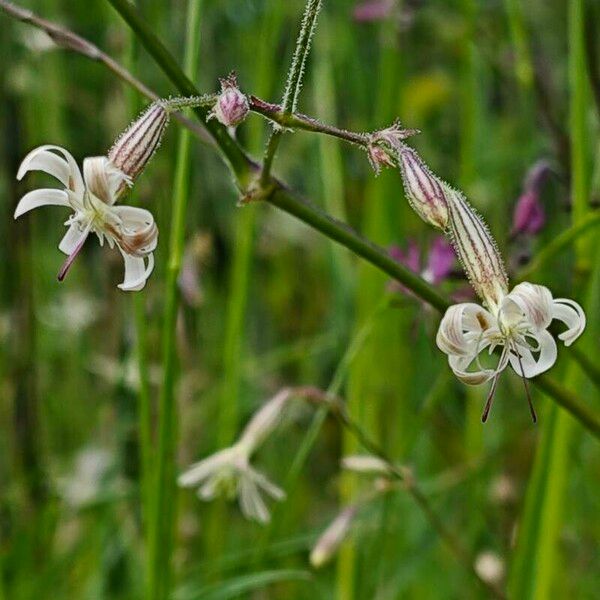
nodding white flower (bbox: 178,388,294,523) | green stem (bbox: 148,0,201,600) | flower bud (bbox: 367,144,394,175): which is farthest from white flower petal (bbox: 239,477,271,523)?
flower bud (bbox: 367,144,394,175)

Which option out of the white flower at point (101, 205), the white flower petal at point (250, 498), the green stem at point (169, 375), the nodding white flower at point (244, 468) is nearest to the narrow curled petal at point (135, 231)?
the white flower at point (101, 205)

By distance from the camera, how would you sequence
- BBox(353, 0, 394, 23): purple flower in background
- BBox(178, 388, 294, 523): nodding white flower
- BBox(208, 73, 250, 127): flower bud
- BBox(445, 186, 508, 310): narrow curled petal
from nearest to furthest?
BBox(208, 73, 250, 127): flower bud → BBox(445, 186, 508, 310): narrow curled petal → BBox(178, 388, 294, 523): nodding white flower → BBox(353, 0, 394, 23): purple flower in background

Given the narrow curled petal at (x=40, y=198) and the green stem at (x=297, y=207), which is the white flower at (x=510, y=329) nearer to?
the green stem at (x=297, y=207)

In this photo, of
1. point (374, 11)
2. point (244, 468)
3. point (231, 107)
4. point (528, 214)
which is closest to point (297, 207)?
point (231, 107)

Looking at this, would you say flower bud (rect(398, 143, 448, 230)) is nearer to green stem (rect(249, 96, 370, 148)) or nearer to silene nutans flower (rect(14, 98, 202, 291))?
green stem (rect(249, 96, 370, 148))

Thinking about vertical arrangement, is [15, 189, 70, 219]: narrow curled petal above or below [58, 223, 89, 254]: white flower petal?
above

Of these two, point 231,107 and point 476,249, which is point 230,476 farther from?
point 231,107

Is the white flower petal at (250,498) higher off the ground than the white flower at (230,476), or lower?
lower
